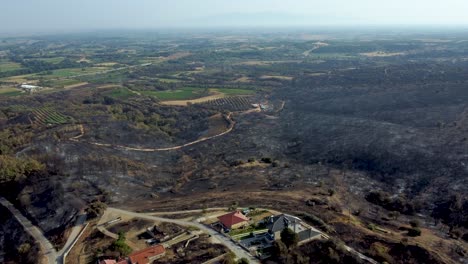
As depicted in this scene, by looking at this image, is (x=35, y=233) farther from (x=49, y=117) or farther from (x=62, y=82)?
(x=62, y=82)

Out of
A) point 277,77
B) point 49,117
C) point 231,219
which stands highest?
point 231,219

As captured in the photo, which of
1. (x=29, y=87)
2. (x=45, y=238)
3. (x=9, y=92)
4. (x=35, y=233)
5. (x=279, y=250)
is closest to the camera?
(x=279, y=250)

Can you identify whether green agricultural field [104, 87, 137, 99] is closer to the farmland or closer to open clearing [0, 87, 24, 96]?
the farmland

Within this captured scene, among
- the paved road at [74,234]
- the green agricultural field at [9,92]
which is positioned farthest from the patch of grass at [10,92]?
the paved road at [74,234]

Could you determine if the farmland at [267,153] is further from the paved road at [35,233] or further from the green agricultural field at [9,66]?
the green agricultural field at [9,66]

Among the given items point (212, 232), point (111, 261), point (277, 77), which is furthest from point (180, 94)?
point (111, 261)

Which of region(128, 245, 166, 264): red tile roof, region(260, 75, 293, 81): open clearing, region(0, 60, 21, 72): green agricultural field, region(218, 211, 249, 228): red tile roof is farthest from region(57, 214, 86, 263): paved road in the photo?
region(0, 60, 21, 72): green agricultural field
